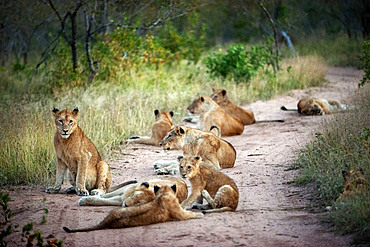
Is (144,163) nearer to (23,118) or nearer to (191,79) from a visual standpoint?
(23,118)

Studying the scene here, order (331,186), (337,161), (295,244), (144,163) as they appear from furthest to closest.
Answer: (144,163) → (337,161) → (331,186) → (295,244)

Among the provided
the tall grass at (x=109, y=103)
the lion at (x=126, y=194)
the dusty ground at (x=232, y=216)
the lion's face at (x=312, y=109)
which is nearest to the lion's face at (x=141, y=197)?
the lion at (x=126, y=194)

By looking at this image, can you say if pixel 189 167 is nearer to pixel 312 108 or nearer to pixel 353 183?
pixel 353 183

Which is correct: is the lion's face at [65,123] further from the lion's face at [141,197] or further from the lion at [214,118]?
the lion at [214,118]

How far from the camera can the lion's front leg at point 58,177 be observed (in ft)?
23.6

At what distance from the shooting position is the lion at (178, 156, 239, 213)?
20.0ft

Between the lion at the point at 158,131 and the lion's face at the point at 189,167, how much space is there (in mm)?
4046

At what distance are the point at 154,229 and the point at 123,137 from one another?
19.1 ft

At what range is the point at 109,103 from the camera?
41.6 feet

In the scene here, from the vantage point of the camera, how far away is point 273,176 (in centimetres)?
796

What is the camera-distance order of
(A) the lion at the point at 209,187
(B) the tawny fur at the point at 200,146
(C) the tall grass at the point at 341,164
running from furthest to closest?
1. (B) the tawny fur at the point at 200,146
2. (A) the lion at the point at 209,187
3. (C) the tall grass at the point at 341,164

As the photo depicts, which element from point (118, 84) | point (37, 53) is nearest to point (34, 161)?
point (118, 84)

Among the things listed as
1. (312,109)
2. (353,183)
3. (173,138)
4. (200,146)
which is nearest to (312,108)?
(312,109)

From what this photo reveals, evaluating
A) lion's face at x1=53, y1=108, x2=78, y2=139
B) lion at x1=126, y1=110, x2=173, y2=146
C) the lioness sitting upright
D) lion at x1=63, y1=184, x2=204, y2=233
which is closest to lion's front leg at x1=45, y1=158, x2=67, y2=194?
the lioness sitting upright
